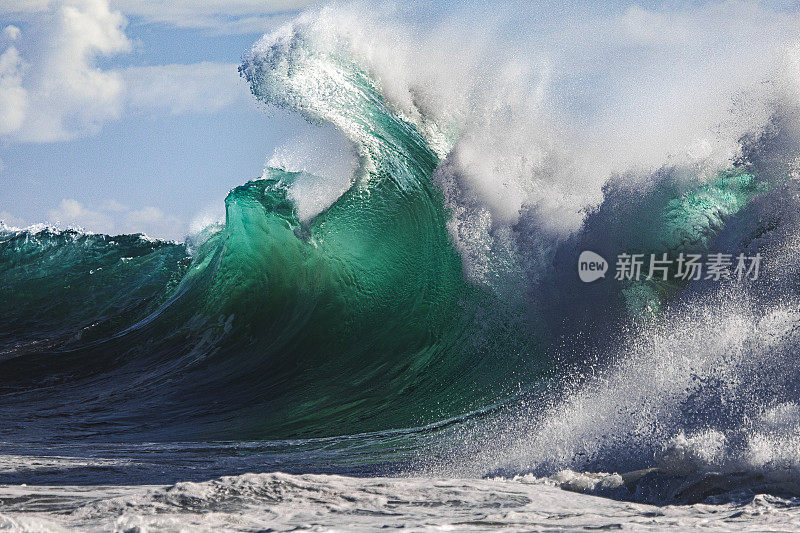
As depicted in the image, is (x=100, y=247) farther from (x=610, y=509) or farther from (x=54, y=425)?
(x=610, y=509)

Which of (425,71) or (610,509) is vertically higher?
(425,71)

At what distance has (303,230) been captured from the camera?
8977 mm

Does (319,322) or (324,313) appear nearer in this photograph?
(319,322)

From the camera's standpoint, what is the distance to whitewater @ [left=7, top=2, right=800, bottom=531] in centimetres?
370

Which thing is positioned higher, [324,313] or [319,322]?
[324,313]

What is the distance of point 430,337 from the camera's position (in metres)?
7.82

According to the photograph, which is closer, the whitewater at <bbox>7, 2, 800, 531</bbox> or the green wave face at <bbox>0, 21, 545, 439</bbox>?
the whitewater at <bbox>7, 2, 800, 531</bbox>

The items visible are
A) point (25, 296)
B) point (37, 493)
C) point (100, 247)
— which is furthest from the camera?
point (100, 247)

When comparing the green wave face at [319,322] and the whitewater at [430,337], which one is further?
the green wave face at [319,322]

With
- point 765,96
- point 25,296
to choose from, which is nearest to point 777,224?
point 765,96

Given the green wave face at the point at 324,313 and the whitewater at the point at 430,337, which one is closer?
the whitewater at the point at 430,337

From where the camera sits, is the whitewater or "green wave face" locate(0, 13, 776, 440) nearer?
the whitewater

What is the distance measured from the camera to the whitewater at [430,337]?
3.70m

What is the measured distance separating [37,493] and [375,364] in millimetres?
3852
